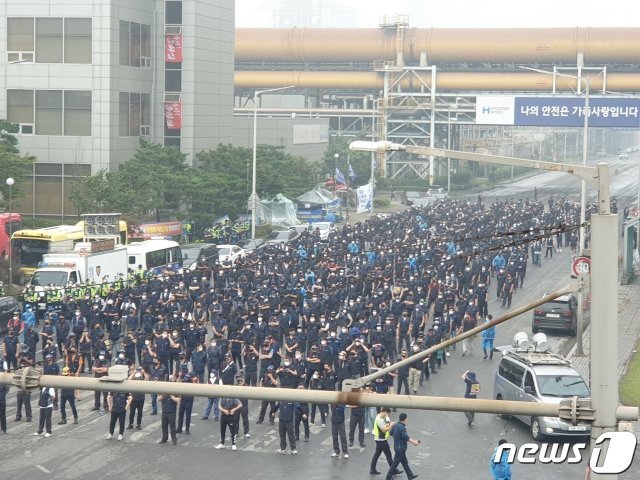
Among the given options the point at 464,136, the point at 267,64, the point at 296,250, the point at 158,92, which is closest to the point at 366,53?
the point at 267,64

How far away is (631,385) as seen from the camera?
92.4 feet

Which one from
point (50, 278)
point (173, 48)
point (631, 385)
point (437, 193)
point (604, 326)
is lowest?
point (631, 385)

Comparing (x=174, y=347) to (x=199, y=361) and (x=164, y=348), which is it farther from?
(x=199, y=361)

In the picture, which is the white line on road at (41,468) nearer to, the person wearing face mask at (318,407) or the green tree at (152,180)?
the person wearing face mask at (318,407)

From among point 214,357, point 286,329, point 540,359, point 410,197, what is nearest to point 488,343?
point 286,329

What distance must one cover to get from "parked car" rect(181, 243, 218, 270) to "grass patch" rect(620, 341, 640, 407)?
19.4 metres

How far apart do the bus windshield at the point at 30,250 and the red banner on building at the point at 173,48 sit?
89.9ft

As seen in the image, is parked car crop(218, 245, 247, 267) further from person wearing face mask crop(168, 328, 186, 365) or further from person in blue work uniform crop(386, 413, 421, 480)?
person in blue work uniform crop(386, 413, 421, 480)

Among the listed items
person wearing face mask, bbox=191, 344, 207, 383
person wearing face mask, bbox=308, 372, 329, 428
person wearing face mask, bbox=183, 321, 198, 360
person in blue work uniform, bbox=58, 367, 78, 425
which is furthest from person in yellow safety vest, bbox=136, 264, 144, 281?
person wearing face mask, bbox=308, 372, 329, 428

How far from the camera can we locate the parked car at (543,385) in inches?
900

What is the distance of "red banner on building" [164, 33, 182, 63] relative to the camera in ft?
227

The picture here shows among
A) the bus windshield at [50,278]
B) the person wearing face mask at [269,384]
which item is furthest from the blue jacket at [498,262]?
the person wearing face mask at [269,384]

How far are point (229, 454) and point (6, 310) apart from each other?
14448 millimetres

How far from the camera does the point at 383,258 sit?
147ft
